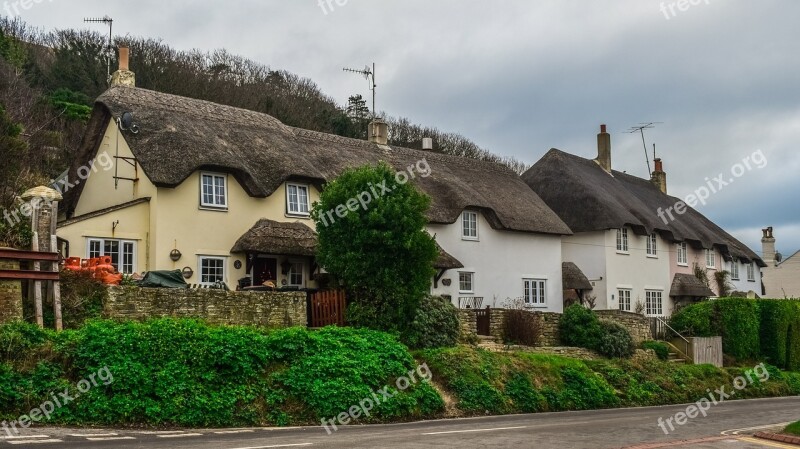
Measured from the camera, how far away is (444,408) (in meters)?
20.2

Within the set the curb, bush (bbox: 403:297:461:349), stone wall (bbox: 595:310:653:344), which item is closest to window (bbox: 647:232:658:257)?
stone wall (bbox: 595:310:653:344)

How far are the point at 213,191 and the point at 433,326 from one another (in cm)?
823

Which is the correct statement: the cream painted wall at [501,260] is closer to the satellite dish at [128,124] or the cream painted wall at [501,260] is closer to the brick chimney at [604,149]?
the satellite dish at [128,124]

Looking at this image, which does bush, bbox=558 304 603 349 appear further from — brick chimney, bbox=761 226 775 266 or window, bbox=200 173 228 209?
brick chimney, bbox=761 226 775 266

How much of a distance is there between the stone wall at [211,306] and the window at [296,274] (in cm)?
462

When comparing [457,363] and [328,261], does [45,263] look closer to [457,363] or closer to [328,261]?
[328,261]

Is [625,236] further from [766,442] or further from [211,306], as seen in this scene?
[766,442]

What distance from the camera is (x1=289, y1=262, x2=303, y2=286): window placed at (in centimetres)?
2725

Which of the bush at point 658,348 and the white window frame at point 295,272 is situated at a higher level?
the white window frame at point 295,272

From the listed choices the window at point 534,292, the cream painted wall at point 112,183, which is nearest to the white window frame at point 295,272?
the cream painted wall at point 112,183

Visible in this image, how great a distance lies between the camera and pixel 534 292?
37000 mm

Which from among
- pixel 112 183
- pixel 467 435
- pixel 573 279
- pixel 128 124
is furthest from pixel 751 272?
pixel 467 435

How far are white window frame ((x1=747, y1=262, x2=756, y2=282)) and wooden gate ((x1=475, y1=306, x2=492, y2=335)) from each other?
33.8 m

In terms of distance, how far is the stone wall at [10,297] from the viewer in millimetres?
17047
